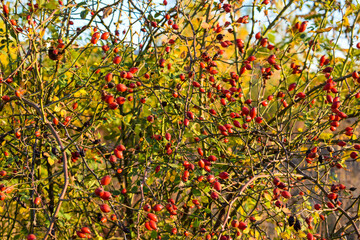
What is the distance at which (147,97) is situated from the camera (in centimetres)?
213

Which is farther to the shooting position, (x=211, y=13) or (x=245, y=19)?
(x=211, y=13)

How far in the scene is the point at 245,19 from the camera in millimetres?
2049

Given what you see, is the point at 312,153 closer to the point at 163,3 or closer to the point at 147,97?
the point at 147,97

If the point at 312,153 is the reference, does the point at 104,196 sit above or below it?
A: below

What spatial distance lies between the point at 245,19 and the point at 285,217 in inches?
45.0

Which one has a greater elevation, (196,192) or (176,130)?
(176,130)

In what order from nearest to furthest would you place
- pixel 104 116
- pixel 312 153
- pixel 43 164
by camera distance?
1. pixel 312 153
2. pixel 104 116
3. pixel 43 164

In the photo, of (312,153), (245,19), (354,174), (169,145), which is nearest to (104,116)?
(169,145)

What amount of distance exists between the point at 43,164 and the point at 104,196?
141 cm

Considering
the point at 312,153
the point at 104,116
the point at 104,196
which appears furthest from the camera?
the point at 104,116

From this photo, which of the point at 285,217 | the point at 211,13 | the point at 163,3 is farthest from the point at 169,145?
the point at 211,13

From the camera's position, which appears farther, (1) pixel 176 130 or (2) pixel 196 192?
(1) pixel 176 130

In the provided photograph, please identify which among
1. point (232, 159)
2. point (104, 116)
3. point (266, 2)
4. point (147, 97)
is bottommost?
point (232, 159)

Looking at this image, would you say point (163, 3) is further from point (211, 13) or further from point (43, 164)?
point (43, 164)
